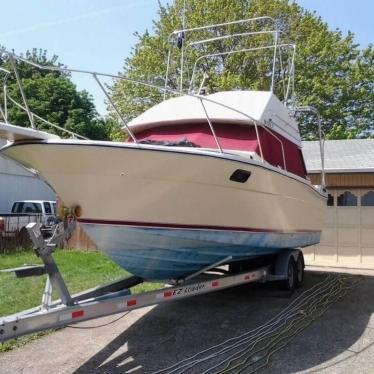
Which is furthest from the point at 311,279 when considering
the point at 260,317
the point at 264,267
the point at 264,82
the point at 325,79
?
the point at 325,79

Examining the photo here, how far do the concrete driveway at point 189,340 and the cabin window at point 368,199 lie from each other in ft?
18.8

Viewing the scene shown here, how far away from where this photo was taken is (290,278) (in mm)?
7953

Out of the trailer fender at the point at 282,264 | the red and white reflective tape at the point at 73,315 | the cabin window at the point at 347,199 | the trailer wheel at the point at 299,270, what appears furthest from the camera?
the cabin window at the point at 347,199

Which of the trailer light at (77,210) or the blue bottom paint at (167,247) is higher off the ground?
the trailer light at (77,210)

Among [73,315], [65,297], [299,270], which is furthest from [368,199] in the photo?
[73,315]

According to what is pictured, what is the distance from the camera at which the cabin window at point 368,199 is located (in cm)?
1271

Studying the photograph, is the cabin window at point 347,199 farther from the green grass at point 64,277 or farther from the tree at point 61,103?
the tree at point 61,103

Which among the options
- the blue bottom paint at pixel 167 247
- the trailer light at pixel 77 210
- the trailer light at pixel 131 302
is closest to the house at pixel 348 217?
the blue bottom paint at pixel 167 247

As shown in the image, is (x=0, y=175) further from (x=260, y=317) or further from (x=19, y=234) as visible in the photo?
(x=260, y=317)

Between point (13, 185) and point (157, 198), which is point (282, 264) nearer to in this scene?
point (157, 198)

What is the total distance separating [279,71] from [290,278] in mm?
17152

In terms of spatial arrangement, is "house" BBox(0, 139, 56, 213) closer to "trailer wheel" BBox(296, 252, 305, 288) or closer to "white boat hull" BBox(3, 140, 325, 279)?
"trailer wheel" BBox(296, 252, 305, 288)

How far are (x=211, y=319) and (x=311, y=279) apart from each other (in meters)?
3.95

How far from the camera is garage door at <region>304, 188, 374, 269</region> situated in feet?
41.3
